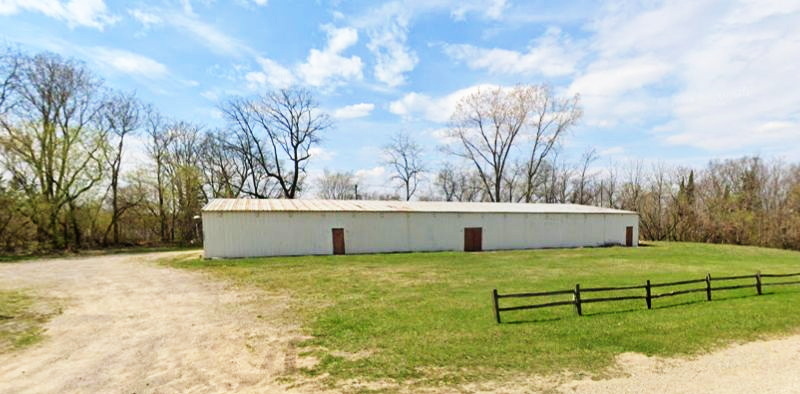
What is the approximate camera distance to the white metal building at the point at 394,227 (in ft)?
76.7

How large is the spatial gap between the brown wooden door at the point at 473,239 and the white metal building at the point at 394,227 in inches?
2.9

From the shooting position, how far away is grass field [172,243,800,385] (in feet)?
23.2

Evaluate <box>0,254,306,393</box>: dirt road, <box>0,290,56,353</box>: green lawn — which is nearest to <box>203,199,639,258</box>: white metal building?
<box>0,254,306,393</box>: dirt road

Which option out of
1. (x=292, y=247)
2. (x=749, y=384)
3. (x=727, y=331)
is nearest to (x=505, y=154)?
(x=292, y=247)

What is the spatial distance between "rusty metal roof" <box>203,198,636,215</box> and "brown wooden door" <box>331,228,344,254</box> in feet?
4.46

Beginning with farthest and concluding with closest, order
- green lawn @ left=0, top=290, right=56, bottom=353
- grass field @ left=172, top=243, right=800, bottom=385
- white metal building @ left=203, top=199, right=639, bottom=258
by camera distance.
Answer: white metal building @ left=203, top=199, right=639, bottom=258, green lawn @ left=0, top=290, right=56, bottom=353, grass field @ left=172, top=243, right=800, bottom=385

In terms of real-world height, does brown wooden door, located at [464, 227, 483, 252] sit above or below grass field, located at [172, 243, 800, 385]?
above

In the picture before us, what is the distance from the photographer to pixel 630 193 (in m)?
47.1

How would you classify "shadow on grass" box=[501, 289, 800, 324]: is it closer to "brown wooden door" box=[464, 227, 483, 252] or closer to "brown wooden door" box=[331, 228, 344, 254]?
"brown wooden door" box=[331, 228, 344, 254]

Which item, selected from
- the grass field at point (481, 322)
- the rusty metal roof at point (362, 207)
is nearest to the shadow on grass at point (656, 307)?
the grass field at point (481, 322)

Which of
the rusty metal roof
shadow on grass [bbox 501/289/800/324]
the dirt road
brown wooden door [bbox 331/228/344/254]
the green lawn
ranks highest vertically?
the rusty metal roof

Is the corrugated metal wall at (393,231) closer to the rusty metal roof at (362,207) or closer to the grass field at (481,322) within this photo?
the rusty metal roof at (362,207)

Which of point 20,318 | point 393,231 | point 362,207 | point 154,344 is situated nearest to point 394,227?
point 393,231

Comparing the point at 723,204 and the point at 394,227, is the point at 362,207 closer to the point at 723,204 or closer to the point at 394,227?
the point at 394,227
